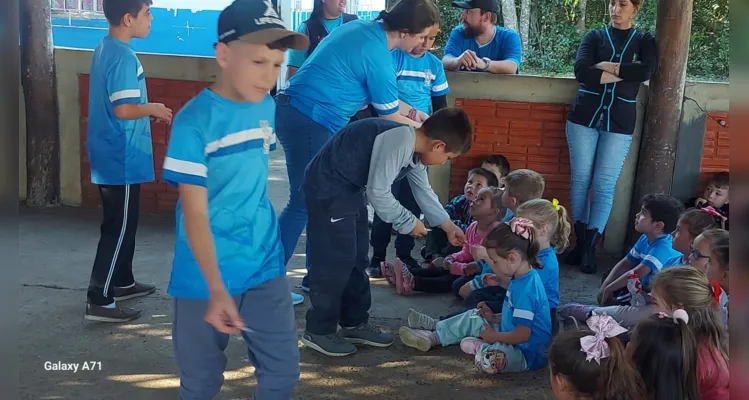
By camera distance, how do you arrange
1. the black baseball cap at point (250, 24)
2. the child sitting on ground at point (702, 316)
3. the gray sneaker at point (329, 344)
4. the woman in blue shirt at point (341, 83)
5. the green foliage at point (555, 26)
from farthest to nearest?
the green foliage at point (555, 26), the woman in blue shirt at point (341, 83), the gray sneaker at point (329, 344), the child sitting on ground at point (702, 316), the black baseball cap at point (250, 24)

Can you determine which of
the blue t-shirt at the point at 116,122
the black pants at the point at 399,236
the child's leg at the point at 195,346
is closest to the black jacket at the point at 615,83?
the black pants at the point at 399,236

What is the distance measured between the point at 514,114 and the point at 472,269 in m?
1.19

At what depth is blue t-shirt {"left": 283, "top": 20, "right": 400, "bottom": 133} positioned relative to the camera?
10.6 feet

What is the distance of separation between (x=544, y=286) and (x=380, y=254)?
1.13 metres

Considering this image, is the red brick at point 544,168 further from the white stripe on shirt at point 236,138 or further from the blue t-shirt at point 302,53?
the white stripe on shirt at point 236,138

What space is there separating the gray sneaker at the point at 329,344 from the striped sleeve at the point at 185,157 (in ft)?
4.46

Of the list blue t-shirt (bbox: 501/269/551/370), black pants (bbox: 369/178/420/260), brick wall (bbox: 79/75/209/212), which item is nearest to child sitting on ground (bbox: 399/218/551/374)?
blue t-shirt (bbox: 501/269/551/370)

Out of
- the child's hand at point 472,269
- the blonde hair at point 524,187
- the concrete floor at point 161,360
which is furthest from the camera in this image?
the child's hand at point 472,269

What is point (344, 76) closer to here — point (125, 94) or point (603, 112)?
point (125, 94)

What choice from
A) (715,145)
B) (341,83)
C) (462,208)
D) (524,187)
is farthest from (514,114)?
(341,83)

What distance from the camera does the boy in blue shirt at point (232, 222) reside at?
1903 millimetres

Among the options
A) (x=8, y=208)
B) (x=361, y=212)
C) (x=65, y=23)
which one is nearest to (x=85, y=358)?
(x=361, y=212)

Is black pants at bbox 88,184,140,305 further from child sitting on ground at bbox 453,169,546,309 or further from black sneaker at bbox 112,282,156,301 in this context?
child sitting on ground at bbox 453,169,546,309

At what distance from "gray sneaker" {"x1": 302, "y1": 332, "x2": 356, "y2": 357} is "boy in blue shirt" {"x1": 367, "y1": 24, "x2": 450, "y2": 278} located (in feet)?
3.36
